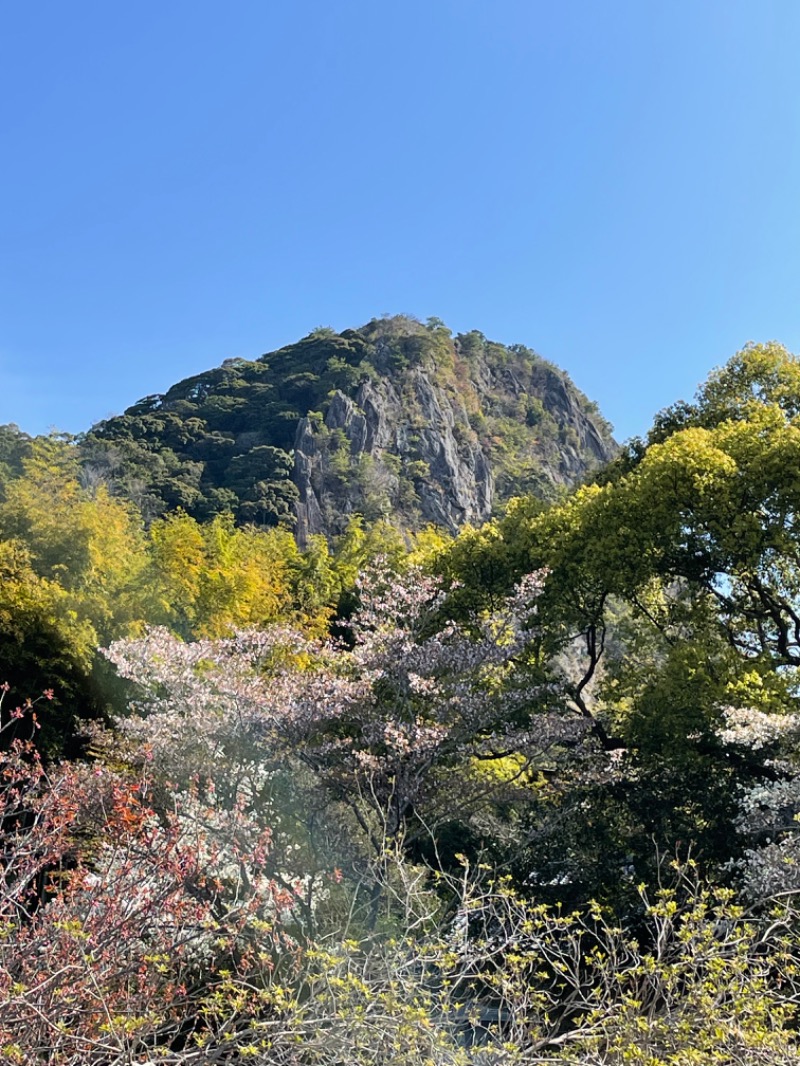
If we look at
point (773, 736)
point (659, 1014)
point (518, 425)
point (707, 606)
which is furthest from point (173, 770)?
point (518, 425)

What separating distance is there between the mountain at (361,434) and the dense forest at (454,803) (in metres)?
27.5

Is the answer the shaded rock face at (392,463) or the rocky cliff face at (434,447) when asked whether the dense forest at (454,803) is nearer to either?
the shaded rock face at (392,463)

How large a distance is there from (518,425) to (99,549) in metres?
52.4

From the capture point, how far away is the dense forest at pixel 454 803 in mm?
3318

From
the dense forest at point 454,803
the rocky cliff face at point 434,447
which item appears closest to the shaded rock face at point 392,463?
the rocky cliff face at point 434,447

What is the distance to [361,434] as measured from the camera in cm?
5362

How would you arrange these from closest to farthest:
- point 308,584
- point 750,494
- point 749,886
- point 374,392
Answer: point 749,886 → point 750,494 → point 308,584 → point 374,392

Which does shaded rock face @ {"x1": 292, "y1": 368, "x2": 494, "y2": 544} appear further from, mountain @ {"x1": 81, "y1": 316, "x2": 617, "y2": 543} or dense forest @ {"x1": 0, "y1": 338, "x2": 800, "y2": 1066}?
dense forest @ {"x1": 0, "y1": 338, "x2": 800, "y2": 1066}

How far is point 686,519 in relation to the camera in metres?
9.40

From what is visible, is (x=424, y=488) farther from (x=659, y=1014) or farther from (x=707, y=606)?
(x=659, y=1014)

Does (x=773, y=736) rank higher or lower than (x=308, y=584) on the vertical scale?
lower

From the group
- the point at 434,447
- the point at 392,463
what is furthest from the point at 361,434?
the point at 434,447

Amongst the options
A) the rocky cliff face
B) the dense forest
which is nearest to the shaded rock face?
the rocky cliff face

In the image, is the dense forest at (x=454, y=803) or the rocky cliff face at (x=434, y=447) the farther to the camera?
the rocky cliff face at (x=434, y=447)
